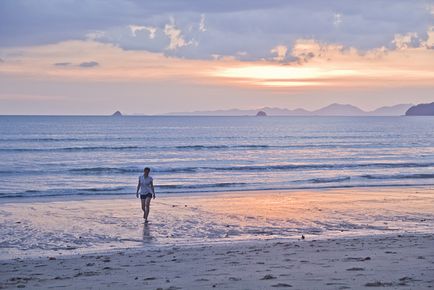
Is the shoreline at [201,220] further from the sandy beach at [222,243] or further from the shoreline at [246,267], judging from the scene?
the shoreline at [246,267]

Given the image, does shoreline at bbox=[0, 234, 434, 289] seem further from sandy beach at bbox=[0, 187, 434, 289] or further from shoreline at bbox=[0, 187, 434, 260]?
shoreline at bbox=[0, 187, 434, 260]

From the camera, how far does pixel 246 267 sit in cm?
1029

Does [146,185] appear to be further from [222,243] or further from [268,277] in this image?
[268,277]

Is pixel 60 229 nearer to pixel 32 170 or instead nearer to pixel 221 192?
pixel 221 192

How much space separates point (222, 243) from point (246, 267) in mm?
3564

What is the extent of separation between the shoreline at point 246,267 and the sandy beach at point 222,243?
19 millimetres

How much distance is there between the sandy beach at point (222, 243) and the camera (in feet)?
30.7

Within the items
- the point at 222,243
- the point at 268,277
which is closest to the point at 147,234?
the point at 222,243

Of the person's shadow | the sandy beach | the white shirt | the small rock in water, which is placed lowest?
the person's shadow

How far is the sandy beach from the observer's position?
9.35m

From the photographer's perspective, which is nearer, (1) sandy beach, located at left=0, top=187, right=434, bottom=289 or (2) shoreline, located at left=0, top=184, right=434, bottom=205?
(1) sandy beach, located at left=0, top=187, right=434, bottom=289

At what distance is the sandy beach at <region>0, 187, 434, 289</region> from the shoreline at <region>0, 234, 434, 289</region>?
0.06 ft

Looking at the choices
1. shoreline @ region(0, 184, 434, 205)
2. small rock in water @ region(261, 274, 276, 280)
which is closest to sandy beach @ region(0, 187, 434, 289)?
small rock in water @ region(261, 274, 276, 280)

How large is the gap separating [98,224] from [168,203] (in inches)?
210
